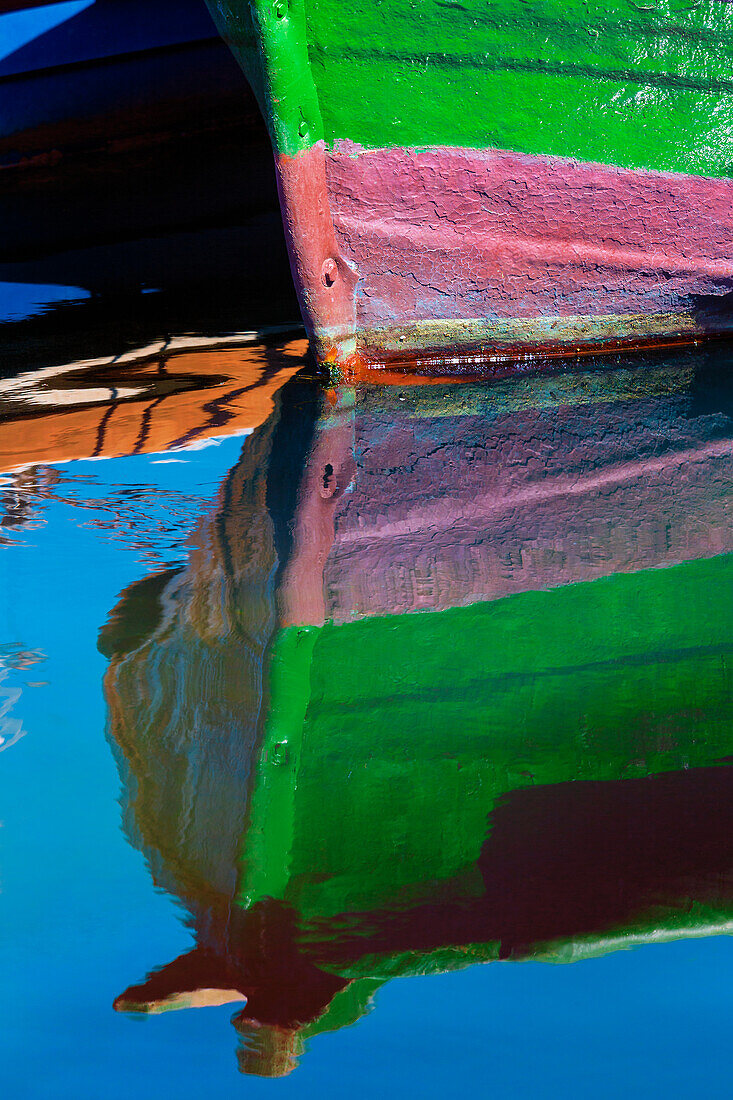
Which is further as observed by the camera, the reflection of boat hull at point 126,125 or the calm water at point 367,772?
the reflection of boat hull at point 126,125

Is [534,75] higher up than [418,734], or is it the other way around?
[534,75]

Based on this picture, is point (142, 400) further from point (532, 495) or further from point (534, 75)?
point (534, 75)

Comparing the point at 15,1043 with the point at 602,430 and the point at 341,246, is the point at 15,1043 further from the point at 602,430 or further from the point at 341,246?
the point at 341,246

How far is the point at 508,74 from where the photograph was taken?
2.12 metres

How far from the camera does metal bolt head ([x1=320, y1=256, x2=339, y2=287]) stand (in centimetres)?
223

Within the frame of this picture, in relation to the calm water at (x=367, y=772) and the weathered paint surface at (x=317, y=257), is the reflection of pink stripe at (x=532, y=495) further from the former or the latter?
the weathered paint surface at (x=317, y=257)

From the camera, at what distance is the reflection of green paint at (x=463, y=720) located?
35.2 inches

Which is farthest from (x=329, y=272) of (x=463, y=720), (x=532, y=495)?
(x=463, y=720)

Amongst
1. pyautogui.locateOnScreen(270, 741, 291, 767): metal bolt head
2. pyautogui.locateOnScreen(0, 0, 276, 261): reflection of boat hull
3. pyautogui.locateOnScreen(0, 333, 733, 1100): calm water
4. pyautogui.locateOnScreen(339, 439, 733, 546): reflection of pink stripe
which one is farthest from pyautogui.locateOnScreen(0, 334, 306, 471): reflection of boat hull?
pyautogui.locateOnScreen(0, 0, 276, 261): reflection of boat hull

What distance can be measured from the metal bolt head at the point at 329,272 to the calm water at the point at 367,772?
62 cm

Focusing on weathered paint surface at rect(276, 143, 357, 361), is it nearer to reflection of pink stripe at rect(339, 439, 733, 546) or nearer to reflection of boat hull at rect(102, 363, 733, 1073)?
reflection of boat hull at rect(102, 363, 733, 1073)

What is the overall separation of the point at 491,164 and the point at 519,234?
188mm

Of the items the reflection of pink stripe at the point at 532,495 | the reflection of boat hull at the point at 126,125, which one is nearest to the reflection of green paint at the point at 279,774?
the reflection of pink stripe at the point at 532,495

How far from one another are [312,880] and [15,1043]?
282 millimetres
